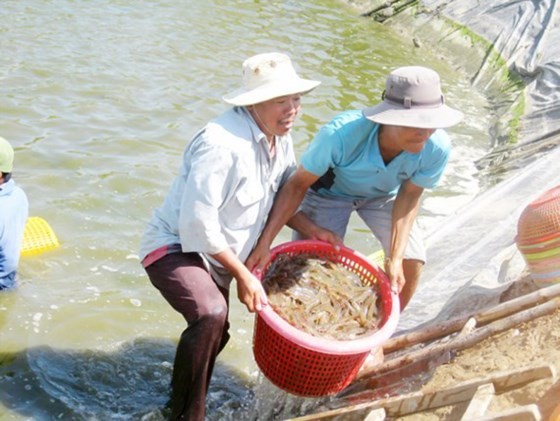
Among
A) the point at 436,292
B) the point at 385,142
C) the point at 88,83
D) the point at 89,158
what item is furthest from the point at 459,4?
the point at 385,142

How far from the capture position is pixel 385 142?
392 centimetres

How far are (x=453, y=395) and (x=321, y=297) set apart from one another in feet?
2.89

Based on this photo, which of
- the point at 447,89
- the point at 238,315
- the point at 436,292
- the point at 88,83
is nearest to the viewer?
the point at 436,292

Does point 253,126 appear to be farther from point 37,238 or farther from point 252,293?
point 37,238

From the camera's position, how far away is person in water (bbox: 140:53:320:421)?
3.41 m

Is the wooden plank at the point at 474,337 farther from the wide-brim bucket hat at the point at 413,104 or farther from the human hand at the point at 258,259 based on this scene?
the wide-brim bucket hat at the point at 413,104

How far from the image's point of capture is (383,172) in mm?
4047

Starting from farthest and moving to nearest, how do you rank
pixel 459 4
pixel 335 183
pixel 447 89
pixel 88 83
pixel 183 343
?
1. pixel 459 4
2. pixel 447 89
3. pixel 88 83
4. pixel 335 183
5. pixel 183 343

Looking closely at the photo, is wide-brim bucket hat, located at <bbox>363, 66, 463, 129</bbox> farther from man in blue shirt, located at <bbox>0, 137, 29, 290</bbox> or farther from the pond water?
man in blue shirt, located at <bbox>0, 137, 29, 290</bbox>

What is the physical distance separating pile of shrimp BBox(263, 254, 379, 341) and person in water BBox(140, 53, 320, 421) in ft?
0.78

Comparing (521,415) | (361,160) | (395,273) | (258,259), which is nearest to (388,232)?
(395,273)

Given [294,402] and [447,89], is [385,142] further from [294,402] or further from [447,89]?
[447,89]

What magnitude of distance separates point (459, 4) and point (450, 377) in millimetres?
13590

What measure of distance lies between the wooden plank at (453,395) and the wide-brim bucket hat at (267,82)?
5.06 feet
